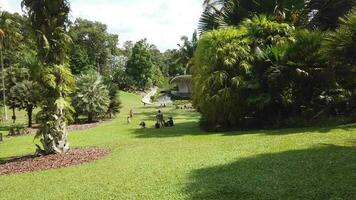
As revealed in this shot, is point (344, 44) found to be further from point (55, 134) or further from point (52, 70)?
point (55, 134)

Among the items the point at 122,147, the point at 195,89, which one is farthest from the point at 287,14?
the point at 122,147

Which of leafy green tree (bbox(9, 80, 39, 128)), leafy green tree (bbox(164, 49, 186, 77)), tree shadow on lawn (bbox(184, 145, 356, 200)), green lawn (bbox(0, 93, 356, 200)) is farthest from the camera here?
leafy green tree (bbox(164, 49, 186, 77))

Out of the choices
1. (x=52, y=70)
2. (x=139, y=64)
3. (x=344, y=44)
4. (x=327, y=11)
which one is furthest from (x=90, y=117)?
(x=139, y=64)

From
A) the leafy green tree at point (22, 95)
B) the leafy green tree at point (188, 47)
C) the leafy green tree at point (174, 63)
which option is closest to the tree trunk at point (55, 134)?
the leafy green tree at point (22, 95)

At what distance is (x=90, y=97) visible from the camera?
35.2 m

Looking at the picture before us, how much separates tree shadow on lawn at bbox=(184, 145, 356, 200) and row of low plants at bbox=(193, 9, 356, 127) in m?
6.83

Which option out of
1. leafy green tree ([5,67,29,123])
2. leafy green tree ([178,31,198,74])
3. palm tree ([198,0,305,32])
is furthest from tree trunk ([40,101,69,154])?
leafy green tree ([178,31,198,74])

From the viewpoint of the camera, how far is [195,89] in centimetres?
2189

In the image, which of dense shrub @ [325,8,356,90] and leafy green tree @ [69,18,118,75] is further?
leafy green tree @ [69,18,118,75]

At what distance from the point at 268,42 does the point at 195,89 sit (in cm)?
422

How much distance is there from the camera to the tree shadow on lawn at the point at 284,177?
8.46 metres

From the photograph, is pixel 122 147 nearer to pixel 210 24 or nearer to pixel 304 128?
pixel 304 128

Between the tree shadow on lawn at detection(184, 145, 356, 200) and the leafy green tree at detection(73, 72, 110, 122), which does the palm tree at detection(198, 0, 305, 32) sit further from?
the leafy green tree at detection(73, 72, 110, 122)

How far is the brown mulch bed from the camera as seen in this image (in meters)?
15.2
